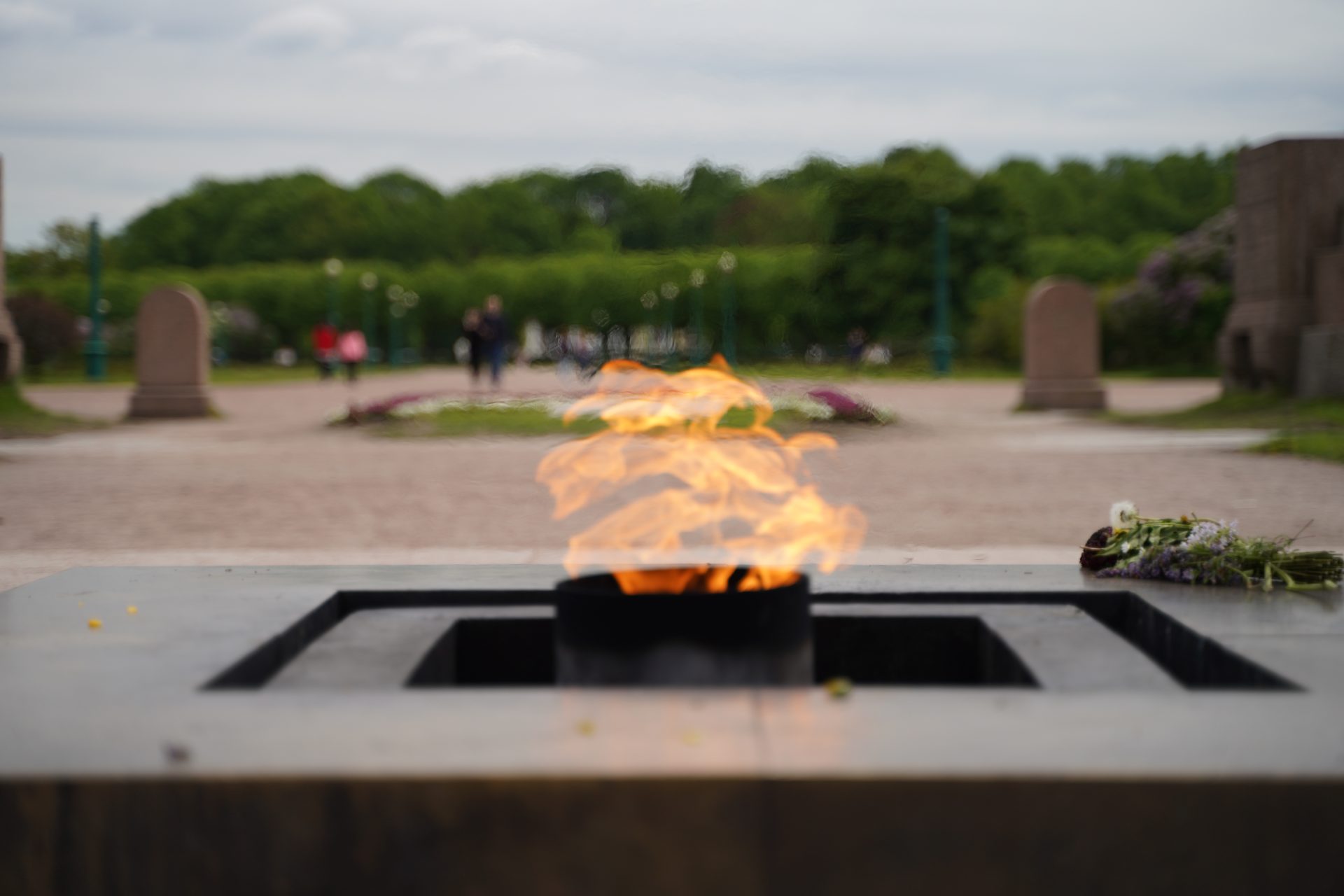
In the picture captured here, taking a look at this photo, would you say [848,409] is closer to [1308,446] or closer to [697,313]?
[1308,446]

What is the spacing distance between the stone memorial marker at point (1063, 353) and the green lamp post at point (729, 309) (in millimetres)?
46724

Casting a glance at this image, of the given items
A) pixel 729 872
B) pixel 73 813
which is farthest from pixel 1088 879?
pixel 73 813

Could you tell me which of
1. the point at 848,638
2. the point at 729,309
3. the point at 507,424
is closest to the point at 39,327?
the point at 507,424

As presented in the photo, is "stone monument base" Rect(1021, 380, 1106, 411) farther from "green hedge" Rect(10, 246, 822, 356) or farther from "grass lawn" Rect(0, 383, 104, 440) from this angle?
"green hedge" Rect(10, 246, 822, 356)

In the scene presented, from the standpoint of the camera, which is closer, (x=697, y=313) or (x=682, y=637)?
(x=682, y=637)

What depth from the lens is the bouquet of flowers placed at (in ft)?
11.7

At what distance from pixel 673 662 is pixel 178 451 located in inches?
501

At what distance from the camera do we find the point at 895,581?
3830 mm

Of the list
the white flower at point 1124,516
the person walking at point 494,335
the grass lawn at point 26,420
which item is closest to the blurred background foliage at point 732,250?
the person walking at point 494,335

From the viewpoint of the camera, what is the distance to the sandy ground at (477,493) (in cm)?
688

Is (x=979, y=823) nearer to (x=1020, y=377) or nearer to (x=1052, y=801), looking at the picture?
(x=1052, y=801)

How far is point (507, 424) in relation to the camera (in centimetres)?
1722

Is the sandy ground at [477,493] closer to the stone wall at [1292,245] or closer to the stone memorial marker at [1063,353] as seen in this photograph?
the stone wall at [1292,245]

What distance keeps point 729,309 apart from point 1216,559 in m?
69.7
